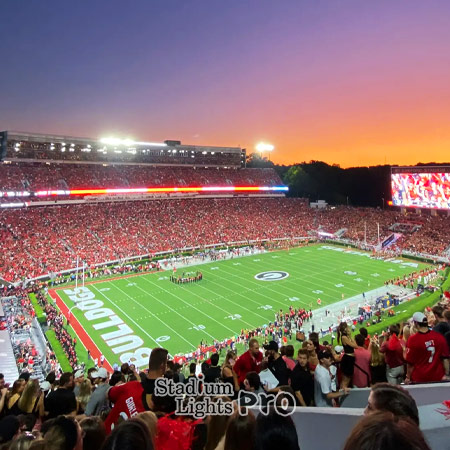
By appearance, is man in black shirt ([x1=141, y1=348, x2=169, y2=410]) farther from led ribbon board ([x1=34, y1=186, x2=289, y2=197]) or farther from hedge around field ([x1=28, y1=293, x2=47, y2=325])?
led ribbon board ([x1=34, y1=186, x2=289, y2=197])

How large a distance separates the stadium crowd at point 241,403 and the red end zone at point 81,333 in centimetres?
1265

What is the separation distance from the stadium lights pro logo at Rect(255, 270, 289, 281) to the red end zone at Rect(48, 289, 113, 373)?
49.3 ft

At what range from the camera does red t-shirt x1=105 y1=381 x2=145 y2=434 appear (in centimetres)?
417

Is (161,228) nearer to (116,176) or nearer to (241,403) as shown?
(116,176)

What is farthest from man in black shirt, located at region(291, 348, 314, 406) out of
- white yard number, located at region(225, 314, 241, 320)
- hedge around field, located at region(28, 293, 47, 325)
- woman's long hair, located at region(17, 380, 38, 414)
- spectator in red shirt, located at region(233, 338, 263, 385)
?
hedge around field, located at region(28, 293, 47, 325)

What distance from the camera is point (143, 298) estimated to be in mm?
27297

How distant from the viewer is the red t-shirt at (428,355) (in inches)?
193

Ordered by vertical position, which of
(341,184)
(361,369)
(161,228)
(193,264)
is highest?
(341,184)

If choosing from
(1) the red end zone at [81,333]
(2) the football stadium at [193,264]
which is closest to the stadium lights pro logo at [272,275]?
(2) the football stadium at [193,264]

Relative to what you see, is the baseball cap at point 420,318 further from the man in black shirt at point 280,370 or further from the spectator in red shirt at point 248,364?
the spectator in red shirt at point 248,364

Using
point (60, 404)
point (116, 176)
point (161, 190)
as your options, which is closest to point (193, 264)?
point (161, 190)

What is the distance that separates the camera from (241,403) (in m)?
4.19

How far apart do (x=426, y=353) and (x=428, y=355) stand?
0.04 meters

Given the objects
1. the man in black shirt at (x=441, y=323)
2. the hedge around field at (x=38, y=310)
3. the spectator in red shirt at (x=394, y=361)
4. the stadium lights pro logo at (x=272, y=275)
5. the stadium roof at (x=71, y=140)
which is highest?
the stadium roof at (x=71, y=140)
